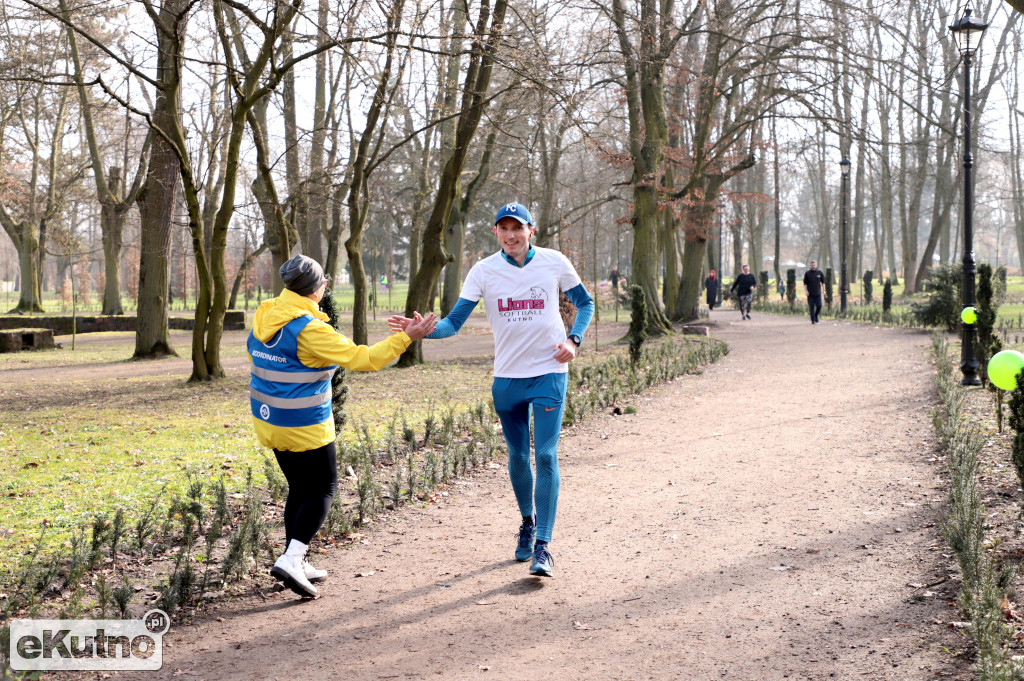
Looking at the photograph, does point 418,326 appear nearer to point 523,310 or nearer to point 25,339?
point 523,310

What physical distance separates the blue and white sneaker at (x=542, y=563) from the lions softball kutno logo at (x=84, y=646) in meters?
1.79

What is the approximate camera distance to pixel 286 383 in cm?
434

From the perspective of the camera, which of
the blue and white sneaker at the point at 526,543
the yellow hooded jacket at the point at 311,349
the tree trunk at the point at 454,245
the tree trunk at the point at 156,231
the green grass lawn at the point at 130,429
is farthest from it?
the tree trunk at the point at 454,245

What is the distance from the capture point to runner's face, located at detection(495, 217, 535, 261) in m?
4.79

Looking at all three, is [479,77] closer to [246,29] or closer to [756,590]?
[246,29]

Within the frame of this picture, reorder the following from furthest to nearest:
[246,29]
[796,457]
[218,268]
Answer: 1. [246,29]
2. [218,268]
3. [796,457]

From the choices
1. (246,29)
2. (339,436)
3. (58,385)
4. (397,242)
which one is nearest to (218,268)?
(58,385)

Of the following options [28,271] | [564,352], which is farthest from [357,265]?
[28,271]

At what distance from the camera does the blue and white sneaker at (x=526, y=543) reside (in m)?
5.11

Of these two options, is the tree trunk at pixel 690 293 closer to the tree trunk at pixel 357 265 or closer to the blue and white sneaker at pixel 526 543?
the tree trunk at pixel 357 265

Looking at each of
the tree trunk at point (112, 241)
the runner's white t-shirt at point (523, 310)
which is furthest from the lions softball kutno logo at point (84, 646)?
the tree trunk at point (112, 241)

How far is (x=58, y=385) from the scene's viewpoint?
13750 mm

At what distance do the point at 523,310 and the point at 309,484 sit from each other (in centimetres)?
138

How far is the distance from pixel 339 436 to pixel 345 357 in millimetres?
4009
